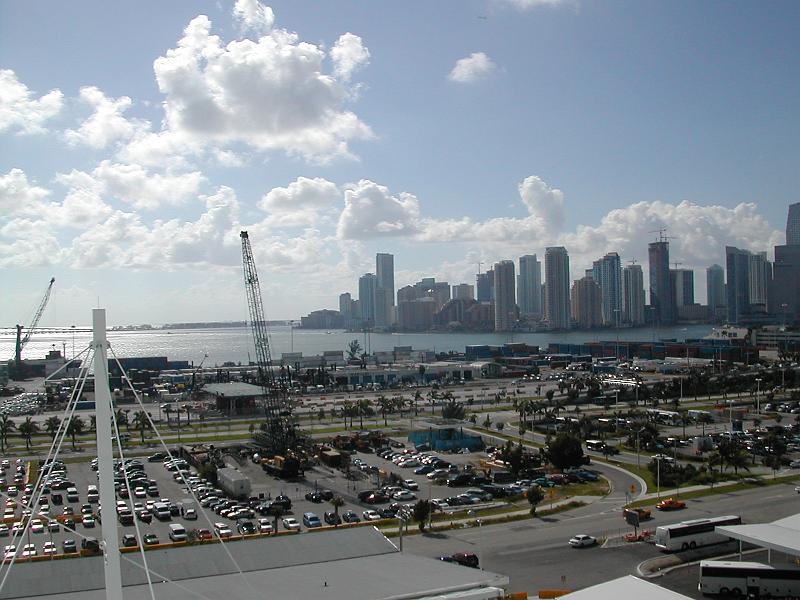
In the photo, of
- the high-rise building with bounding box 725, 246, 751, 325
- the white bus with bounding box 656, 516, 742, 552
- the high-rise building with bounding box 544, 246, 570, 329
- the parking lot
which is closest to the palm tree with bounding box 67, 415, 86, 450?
the parking lot

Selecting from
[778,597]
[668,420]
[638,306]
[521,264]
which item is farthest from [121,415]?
[521,264]

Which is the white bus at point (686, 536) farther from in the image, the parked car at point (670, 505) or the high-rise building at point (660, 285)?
the high-rise building at point (660, 285)

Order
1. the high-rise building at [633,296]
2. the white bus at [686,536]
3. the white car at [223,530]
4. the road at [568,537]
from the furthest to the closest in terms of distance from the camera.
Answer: the high-rise building at [633,296] < the white car at [223,530] < the white bus at [686,536] < the road at [568,537]

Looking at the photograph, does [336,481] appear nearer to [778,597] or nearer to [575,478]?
[575,478]

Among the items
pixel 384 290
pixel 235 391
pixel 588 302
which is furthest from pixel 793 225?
pixel 235 391

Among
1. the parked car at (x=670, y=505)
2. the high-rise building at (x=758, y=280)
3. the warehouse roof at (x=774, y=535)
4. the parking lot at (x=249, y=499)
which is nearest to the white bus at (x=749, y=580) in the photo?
the warehouse roof at (x=774, y=535)

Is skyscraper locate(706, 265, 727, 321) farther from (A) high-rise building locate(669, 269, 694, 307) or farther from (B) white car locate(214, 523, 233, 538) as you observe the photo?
(B) white car locate(214, 523, 233, 538)
